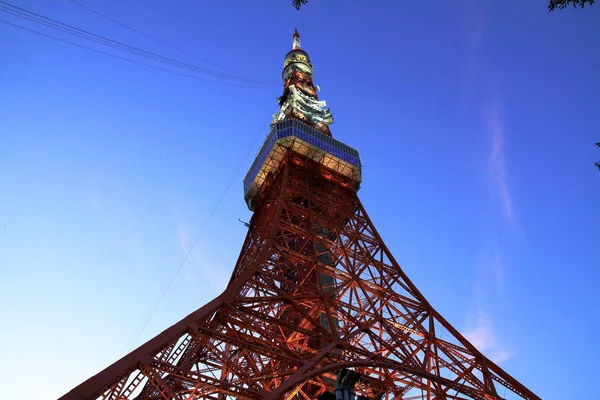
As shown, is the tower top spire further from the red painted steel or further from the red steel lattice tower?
the red painted steel

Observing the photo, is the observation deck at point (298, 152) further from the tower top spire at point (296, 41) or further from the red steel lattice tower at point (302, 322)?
the tower top spire at point (296, 41)

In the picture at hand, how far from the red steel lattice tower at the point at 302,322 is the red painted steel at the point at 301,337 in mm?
34

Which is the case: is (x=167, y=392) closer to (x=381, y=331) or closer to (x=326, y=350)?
(x=326, y=350)

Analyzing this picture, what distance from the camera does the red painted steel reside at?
10102mm

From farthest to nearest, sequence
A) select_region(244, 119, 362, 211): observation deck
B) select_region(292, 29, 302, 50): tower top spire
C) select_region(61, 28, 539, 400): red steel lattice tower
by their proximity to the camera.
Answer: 1. select_region(292, 29, 302, 50): tower top spire
2. select_region(244, 119, 362, 211): observation deck
3. select_region(61, 28, 539, 400): red steel lattice tower

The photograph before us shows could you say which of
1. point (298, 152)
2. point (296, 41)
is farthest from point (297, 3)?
point (296, 41)

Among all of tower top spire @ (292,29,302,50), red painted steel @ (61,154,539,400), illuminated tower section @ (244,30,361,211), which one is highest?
tower top spire @ (292,29,302,50)

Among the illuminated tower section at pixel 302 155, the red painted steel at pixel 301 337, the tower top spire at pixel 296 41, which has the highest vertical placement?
the tower top spire at pixel 296 41

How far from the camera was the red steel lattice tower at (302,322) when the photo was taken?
1037 centimetres

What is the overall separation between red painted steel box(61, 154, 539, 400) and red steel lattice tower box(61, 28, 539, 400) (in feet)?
0.11

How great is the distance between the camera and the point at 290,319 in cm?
1798

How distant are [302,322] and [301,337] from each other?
162cm

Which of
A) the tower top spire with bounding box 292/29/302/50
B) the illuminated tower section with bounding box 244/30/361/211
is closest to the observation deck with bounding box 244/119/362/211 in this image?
the illuminated tower section with bounding box 244/30/361/211

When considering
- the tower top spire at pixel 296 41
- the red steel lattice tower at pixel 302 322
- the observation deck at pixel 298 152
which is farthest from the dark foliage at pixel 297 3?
the tower top spire at pixel 296 41
